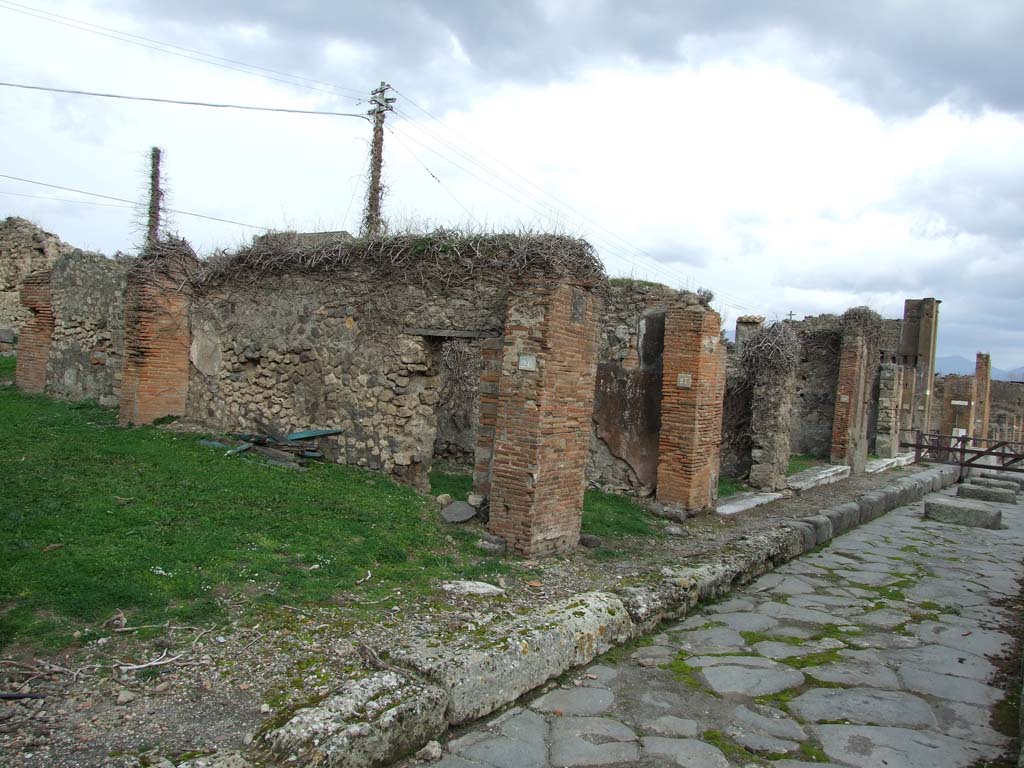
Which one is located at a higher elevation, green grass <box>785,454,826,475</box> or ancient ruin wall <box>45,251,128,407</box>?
ancient ruin wall <box>45,251,128,407</box>

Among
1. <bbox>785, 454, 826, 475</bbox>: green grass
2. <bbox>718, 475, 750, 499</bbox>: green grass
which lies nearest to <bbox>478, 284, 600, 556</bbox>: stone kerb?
<bbox>718, 475, 750, 499</bbox>: green grass

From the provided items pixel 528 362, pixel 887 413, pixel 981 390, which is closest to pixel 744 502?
pixel 528 362

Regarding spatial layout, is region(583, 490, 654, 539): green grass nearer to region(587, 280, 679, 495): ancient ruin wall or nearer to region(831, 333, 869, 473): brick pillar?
region(587, 280, 679, 495): ancient ruin wall

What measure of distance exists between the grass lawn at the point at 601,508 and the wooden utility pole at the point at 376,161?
1168 centimetres

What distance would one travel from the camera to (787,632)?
5.03 metres

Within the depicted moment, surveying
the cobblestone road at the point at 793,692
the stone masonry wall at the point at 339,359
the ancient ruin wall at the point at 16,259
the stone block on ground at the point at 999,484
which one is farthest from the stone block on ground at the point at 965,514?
the ancient ruin wall at the point at 16,259

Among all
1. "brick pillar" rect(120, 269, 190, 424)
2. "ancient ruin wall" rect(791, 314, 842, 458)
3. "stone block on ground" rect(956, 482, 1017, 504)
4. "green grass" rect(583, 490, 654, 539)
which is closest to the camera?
"green grass" rect(583, 490, 654, 539)

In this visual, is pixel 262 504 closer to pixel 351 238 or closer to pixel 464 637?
pixel 464 637

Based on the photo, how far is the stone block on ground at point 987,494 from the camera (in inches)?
490

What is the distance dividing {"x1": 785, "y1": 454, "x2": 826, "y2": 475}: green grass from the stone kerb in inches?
338

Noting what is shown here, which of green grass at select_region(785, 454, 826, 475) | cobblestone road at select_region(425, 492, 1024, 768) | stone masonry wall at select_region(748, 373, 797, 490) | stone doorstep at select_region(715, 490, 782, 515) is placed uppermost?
stone masonry wall at select_region(748, 373, 797, 490)

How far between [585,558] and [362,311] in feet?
12.3

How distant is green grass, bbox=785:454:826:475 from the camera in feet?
45.4

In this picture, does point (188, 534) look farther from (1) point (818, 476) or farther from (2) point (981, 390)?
(2) point (981, 390)
